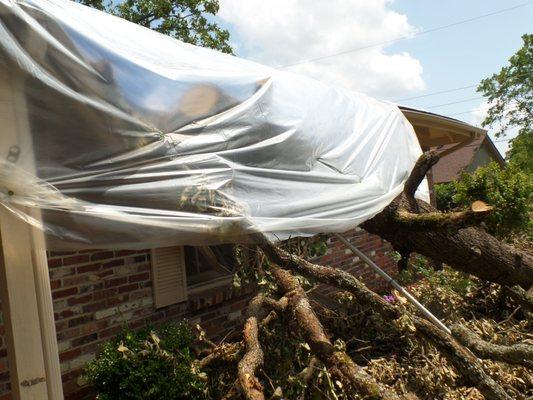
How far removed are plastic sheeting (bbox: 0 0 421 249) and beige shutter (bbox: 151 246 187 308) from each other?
189 cm

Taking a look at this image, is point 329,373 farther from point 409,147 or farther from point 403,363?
point 409,147

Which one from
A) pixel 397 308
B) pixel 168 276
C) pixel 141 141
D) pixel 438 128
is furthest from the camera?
pixel 438 128

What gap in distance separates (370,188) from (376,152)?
0.57 metres

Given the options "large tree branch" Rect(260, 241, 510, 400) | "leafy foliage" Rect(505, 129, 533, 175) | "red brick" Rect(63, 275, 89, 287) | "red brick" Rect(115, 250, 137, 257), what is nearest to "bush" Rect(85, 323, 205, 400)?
"red brick" Rect(63, 275, 89, 287)

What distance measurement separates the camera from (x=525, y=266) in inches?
167

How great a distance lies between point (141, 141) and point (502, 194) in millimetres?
6510

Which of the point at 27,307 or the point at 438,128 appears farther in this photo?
the point at 438,128

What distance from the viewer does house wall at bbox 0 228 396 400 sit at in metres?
3.43

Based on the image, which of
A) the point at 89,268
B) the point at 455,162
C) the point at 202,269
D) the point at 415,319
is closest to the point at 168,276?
the point at 202,269

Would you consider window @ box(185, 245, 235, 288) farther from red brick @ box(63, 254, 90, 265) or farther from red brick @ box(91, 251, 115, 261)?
red brick @ box(63, 254, 90, 265)

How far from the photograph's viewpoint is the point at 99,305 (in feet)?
12.2

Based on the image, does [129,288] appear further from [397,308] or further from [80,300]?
[397,308]

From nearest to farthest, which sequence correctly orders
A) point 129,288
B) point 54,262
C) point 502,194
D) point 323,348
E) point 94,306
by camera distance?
point 323,348 → point 54,262 → point 94,306 → point 129,288 → point 502,194

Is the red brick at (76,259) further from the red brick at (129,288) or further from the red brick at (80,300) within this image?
the red brick at (129,288)
